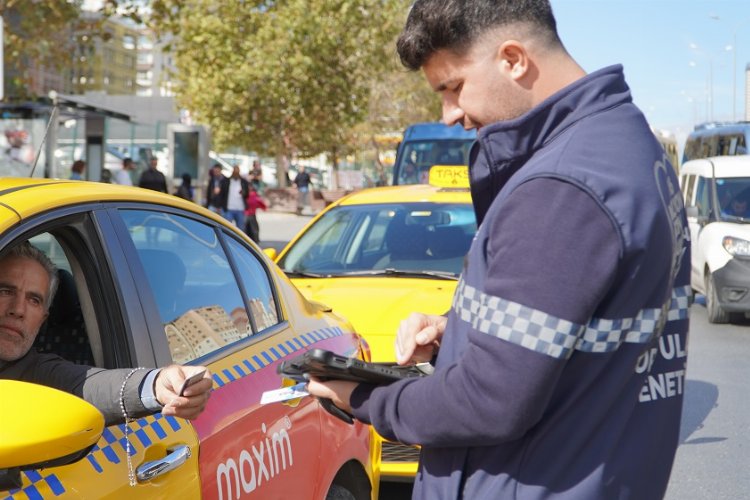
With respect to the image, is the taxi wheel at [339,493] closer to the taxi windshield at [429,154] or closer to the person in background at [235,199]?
the person in background at [235,199]

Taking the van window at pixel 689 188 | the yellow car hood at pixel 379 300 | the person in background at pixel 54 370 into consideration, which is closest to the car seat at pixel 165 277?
the person in background at pixel 54 370

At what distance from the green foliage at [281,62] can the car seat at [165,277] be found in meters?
32.9

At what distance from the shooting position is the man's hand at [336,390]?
80.0 inches

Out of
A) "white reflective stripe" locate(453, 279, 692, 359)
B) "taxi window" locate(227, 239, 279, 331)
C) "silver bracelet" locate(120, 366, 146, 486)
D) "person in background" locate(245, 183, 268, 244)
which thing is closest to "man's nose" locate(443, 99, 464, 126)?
"white reflective stripe" locate(453, 279, 692, 359)

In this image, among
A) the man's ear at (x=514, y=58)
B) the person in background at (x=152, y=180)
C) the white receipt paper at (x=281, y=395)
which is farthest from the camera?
the person in background at (x=152, y=180)

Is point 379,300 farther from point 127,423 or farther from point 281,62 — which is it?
point 281,62

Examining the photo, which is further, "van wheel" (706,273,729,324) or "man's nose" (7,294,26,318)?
"van wheel" (706,273,729,324)

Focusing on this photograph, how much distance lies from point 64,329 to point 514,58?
173 centimetres

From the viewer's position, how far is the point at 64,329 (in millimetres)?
3125

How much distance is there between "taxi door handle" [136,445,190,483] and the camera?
94.7 inches

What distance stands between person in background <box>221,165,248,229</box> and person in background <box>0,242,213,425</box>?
1841cm

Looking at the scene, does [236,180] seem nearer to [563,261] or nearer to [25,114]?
[25,114]

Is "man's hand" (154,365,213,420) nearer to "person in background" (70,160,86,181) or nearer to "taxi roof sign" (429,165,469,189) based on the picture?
"taxi roof sign" (429,165,469,189)

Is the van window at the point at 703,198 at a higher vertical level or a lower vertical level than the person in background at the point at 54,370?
lower
